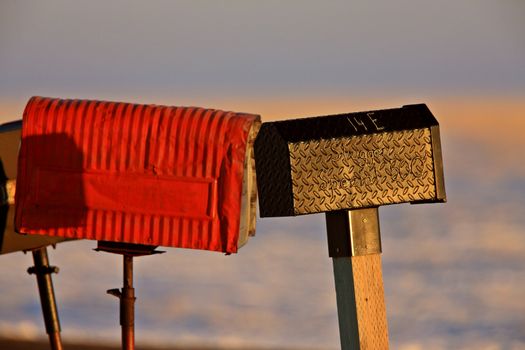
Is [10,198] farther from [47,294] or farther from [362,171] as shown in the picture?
[362,171]

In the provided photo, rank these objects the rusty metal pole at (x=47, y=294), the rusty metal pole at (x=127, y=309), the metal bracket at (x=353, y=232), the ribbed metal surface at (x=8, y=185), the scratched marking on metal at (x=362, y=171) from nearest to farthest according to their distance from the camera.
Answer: the scratched marking on metal at (x=362, y=171) → the metal bracket at (x=353, y=232) → the rusty metal pole at (x=127, y=309) → the ribbed metal surface at (x=8, y=185) → the rusty metal pole at (x=47, y=294)

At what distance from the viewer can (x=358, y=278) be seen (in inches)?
245

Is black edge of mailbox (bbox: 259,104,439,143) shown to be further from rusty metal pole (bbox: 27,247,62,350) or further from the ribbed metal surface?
rusty metal pole (bbox: 27,247,62,350)

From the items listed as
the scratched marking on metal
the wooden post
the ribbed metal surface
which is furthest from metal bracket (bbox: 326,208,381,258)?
the ribbed metal surface

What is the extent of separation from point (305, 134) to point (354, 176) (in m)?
0.29

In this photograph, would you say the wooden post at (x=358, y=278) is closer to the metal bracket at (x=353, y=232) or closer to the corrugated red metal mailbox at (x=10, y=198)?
the metal bracket at (x=353, y=232)

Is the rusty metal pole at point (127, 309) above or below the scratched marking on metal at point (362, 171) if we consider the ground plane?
below

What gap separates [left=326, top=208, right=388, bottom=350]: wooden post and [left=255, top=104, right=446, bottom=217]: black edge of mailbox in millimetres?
304

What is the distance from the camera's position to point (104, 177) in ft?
20.7

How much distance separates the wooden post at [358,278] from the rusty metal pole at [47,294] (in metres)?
2.49

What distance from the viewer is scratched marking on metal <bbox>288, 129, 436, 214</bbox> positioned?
605cm

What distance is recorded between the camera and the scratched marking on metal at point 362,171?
6.05 metres

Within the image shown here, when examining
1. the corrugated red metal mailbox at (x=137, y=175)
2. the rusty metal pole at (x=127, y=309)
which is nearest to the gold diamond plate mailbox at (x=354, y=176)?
the corrugated red metal mailbox at (x=137, y=175)

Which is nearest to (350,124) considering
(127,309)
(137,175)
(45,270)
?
(137,175)
